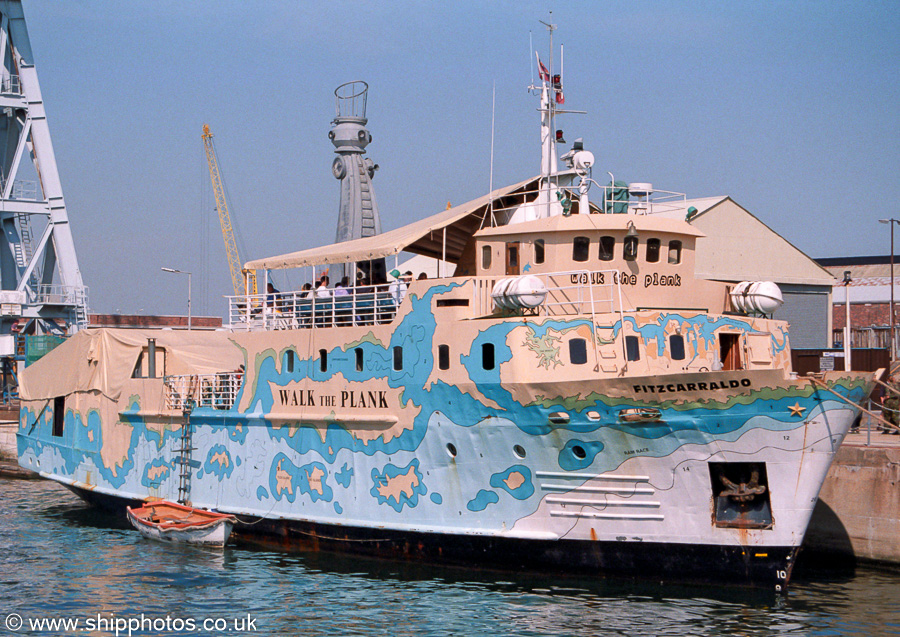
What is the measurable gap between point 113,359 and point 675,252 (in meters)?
16.4

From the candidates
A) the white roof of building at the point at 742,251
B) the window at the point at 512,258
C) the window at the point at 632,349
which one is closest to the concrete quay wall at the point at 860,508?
the window at the point at 632,349

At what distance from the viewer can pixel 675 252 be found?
1980 cm

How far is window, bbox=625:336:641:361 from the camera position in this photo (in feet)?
Answer: 57.1

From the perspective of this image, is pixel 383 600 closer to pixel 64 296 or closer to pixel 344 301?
pixel 344 301

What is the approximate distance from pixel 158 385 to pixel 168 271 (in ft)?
59.4

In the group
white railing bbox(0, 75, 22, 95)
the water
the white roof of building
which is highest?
white railing bbox(0, 75, 22, 95)

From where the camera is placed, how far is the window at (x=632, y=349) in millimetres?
17400

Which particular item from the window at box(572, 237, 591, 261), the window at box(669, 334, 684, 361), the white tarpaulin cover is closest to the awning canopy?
the window at box(572, 237, 591, 261)

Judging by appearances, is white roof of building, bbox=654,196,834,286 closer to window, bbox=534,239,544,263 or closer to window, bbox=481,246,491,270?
window, bbox=481,246,491,270

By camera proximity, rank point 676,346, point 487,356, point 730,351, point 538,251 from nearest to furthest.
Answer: point 676,346 → point 487,356 → point 730,351 → point 538,251

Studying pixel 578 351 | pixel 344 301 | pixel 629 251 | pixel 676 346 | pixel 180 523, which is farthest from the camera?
pixel 180 523

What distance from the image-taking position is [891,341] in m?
37.1

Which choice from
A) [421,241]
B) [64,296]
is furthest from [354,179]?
[64,296]

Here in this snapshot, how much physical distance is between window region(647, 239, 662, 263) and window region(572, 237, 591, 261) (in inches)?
54.0
